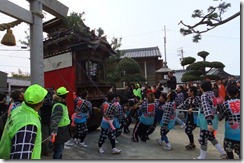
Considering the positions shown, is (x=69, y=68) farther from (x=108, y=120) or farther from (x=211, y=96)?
(x=211, y=96)

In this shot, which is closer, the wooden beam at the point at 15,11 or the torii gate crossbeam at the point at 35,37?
the wooden beam at the point at 15,11

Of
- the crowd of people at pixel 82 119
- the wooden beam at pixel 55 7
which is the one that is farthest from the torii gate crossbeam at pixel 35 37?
the crowd of people at pixel 82 119

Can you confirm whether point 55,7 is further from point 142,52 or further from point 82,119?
point 142,52

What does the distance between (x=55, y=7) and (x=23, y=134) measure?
5.09m

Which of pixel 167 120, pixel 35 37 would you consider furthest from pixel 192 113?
pixel 35 37

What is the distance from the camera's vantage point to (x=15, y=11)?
Result: 548cm

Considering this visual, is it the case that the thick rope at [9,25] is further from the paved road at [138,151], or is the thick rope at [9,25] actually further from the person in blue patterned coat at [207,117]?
the person in blue patterned coat at [207,117]

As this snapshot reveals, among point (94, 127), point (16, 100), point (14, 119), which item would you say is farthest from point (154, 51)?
point (14, 119)

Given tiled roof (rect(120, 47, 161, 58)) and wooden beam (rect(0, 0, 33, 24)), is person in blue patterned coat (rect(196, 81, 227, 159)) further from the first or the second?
tiled roof (rect(120, 47, 161, 58))

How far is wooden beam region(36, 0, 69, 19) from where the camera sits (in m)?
6.23

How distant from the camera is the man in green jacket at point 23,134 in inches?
87.9

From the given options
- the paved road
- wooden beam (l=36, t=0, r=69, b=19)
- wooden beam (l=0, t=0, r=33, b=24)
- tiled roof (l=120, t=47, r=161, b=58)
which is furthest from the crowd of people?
tiled roof (l=120, t=47, r=161, b=58)

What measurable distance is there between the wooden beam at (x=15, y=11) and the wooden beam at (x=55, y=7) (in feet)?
1.78

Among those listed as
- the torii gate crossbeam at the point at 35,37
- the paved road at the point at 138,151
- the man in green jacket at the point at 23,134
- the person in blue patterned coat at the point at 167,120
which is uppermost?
the torii gate crossbeam at the point at 35,37
